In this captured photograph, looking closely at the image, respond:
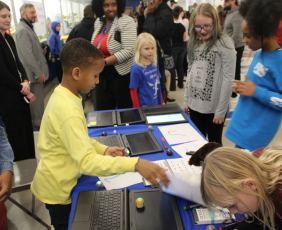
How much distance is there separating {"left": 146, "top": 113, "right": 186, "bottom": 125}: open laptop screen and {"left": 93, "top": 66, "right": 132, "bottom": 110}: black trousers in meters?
0.67

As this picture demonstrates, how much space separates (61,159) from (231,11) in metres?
4.14

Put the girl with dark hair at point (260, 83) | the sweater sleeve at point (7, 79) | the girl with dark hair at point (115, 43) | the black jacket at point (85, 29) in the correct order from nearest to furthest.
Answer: the girl with dark hair at point (260, 83) → the sweater sleeve at point (7, 79) → the girl with dark hair at point (115, 43) → the black jacket at point (85, 29)

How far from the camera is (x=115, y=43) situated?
2369 millimetres

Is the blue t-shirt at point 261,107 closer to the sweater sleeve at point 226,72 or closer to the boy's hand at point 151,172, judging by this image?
the sweater sleeve at point 226,72


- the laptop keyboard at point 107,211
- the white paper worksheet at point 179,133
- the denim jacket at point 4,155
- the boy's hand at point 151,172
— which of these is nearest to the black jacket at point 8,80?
the denim jacket at point 4,155

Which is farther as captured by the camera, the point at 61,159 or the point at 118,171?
the point at 61,159

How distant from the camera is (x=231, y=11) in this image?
14.7 ft

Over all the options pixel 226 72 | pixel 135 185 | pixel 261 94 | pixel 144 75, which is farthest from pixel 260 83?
pixel 144 75

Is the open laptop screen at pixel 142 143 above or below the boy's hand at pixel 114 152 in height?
below

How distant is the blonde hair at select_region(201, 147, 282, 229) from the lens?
0.79 m

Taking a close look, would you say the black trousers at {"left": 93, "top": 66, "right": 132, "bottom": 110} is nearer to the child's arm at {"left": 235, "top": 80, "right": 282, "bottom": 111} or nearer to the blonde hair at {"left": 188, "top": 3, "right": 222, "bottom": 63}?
the blonde hair at {"left": 188, "top": 3, "right": 222, "bottom": 63}

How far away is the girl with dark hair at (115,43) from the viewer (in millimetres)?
2342

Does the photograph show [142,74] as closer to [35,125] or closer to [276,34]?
[276,34]

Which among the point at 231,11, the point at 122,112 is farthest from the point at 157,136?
the point at 231,11
